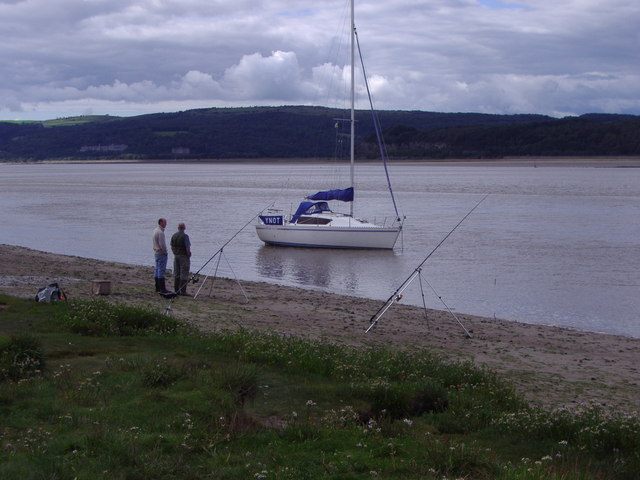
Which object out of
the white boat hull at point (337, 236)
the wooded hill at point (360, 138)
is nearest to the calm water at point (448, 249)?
the white boat hull at point (337, 236)

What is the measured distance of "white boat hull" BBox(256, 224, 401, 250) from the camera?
2989 centimetres

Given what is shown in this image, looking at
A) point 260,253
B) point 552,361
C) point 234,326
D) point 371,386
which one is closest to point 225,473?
point 371,386

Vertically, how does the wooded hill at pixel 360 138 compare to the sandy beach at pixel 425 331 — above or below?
above

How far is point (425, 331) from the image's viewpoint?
531 inches

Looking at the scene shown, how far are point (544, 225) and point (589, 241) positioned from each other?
25.4ft

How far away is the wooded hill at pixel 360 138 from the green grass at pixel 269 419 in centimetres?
11932

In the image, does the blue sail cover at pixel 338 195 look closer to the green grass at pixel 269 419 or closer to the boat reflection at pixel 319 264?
the boat reflection at pixel 319 264

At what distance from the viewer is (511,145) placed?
466 feet

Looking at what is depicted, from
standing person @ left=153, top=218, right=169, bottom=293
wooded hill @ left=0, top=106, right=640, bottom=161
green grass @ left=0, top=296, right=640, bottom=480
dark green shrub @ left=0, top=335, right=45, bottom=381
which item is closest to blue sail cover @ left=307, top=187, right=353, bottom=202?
standing person @ left=153, top=218, right=169, bottom=293

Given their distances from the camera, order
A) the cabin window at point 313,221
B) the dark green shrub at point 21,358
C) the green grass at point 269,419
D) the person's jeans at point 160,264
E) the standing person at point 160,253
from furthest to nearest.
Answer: the cabin window at point 313,221, the person's jeans at point 160,264, the standing person at point 160,253, the dark green shrub at point 21,358, the green grass at point 269,419

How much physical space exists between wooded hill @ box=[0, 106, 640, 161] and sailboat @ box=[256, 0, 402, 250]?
3760 inches

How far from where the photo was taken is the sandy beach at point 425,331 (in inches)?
387

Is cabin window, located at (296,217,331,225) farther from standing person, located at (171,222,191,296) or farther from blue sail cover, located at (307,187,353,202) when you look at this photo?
standing person, located at (171,222,191,296)

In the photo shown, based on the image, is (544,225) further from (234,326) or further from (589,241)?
(234,326)
